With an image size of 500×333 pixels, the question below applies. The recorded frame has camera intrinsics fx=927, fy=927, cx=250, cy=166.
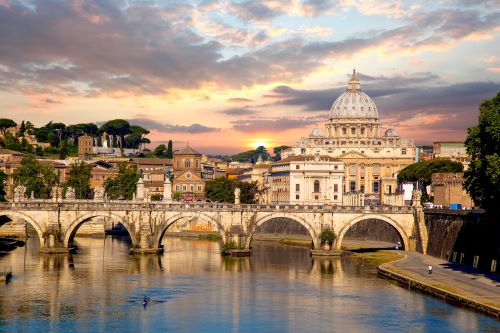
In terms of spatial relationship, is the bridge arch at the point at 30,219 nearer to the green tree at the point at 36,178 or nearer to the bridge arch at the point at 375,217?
the bridge arch at the point at 375,217

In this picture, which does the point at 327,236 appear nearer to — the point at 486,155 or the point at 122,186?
the point at 486,155

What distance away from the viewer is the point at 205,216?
10919cm

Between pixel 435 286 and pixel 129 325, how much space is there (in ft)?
84.6

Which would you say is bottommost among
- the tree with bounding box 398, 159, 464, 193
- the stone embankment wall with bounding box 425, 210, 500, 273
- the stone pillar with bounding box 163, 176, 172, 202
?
the stone embankment wall with bounding box 425, 210, 500, 273

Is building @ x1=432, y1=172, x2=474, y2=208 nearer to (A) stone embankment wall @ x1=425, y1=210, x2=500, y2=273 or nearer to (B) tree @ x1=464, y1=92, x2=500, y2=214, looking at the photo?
(A) stone embankment wall @ x1=425, y1=210, x2=500, y2=273

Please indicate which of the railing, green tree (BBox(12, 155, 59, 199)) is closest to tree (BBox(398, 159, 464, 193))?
the railing

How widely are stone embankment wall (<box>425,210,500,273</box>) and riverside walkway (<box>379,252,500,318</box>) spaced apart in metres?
1.19

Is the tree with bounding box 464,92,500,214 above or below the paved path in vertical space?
above

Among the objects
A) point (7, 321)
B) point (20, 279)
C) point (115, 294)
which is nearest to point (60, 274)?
point (20, 279)

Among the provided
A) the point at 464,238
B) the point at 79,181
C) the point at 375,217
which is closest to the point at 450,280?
the point at 464,238

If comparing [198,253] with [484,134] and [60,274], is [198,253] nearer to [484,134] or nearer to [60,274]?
[60,274]

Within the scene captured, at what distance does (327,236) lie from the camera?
353ft

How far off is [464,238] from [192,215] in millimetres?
32839

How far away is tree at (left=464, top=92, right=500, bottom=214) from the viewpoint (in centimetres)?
7381
